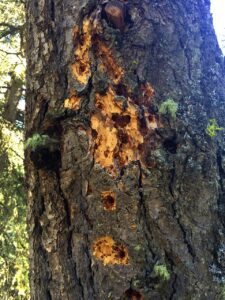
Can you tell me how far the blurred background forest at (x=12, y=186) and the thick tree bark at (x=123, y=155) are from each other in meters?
3.73

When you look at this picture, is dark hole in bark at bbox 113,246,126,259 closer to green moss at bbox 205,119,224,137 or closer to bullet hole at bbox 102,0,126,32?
green moss at bbox 205,119,224,137

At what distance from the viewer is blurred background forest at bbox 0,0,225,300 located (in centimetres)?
543

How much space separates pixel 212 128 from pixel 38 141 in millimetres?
584

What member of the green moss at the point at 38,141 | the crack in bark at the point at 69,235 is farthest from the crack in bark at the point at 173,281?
the green moss at the point at 38,141

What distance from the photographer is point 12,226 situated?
557cm

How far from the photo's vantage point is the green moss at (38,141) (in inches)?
60.3

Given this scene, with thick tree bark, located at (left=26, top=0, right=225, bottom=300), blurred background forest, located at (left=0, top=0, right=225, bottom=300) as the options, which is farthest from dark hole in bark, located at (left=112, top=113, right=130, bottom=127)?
blurred background forest, located at (left=0, top=0, right=225, bottom=300)

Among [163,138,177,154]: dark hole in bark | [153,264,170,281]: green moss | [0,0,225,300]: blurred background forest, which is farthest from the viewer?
[0,0,225,300]: blurred background forest

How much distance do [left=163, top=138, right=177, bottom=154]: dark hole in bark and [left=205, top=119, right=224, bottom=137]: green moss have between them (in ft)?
0.43

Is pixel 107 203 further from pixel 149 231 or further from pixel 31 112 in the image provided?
pixel 31 112

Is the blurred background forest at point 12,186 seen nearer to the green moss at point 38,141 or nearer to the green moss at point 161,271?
the green moss at point 38,141

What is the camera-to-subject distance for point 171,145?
1481 millimetres

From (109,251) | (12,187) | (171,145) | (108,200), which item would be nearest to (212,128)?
(171,145)

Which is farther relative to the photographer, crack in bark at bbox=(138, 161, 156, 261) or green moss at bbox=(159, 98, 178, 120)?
green moss at bbox=(159, 98, 178, 120)
